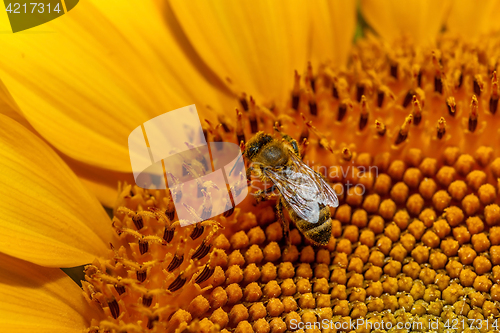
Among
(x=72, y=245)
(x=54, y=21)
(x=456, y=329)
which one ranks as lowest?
(x=456, y=329)

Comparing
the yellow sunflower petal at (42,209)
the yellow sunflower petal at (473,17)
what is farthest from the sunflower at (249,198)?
the yellow sunflower petal at (473,17)

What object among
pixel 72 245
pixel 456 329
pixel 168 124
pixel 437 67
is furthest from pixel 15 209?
pixel 437 67

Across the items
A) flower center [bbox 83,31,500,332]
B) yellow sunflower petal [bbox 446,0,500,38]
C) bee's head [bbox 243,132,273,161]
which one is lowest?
flower center [bbox 83,31,500,332]

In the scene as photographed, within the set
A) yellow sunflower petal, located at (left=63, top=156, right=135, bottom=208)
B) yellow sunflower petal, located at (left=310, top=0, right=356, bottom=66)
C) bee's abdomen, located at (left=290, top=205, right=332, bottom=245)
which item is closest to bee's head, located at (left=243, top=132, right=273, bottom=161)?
bee's abdomen, located at (left=290, top=205, right=332, bottom=245)

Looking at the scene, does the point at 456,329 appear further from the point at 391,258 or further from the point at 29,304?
the point at 29,304

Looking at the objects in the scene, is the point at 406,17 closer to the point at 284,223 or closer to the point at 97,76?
the point at 284,223

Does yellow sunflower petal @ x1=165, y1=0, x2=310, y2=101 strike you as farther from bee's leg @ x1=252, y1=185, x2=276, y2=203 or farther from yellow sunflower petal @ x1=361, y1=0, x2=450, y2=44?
bee's leg @ x1=252, y1=185, x2=276, y2=203
